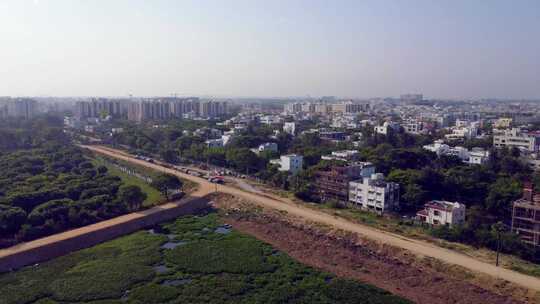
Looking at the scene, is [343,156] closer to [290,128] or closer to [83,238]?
[83,238]

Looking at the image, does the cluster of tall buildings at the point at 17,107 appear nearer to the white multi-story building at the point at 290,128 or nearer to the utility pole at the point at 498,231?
the white multi-story building at the point at 290,128

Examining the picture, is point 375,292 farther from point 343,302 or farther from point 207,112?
point 207,112

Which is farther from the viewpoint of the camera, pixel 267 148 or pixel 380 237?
pixel 267 148

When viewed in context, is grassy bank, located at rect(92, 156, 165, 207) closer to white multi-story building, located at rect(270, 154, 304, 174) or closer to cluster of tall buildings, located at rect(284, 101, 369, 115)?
white multi-story building, located at rect(270, 154, 304, 174)

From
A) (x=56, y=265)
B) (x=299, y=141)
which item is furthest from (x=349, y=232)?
(x=299, y=141)

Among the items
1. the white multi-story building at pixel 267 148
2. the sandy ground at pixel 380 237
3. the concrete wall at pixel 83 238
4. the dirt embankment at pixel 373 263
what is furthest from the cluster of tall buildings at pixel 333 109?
the dirt embankment at pixel 373 263

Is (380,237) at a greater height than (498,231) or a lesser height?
lesser

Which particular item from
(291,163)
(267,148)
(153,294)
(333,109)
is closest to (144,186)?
(291,163)
